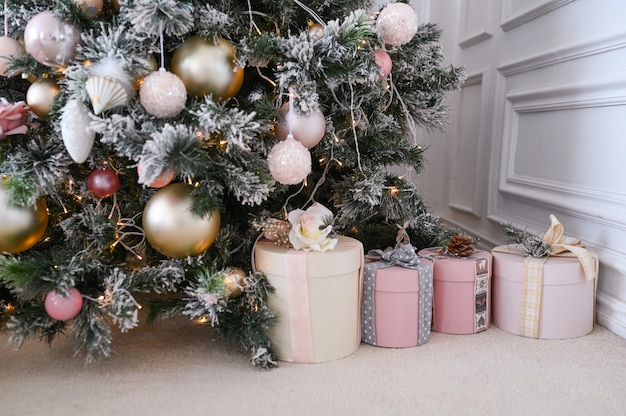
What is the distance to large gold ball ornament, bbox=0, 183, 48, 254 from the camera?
917mm

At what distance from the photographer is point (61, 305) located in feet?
2.80

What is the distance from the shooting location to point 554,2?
1.32 m

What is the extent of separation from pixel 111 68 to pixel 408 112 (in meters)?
0.73

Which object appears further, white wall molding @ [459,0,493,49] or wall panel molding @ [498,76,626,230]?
white wall molding @ [459,0,493,49]

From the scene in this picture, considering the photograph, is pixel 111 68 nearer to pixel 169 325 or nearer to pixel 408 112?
pixel 169 325

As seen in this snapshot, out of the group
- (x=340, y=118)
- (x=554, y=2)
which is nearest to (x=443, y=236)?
(x=340, y=118)

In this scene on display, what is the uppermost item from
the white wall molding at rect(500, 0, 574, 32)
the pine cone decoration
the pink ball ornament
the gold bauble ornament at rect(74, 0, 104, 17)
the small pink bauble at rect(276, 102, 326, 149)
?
the white wall molding at rect(500, 0, 574, 32)

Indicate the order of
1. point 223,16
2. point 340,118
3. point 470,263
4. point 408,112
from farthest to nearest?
point 408,112 < point 340,118 < point 470,263 < point 223,16

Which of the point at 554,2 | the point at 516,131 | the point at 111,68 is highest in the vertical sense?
the point at 554,2

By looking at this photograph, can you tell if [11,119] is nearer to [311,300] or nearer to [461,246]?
[311,300]

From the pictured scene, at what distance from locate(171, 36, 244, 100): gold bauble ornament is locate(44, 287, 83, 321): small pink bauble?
15.8 inches

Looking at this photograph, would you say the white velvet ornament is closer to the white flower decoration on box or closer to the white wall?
the white flower decoration on box

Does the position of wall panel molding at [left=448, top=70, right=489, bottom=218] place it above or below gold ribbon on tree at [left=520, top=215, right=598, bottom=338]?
above

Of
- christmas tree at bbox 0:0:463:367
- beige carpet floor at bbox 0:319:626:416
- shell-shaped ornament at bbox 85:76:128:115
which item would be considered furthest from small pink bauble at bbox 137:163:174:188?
beige carpet floor at bbox 0:319:626:416
